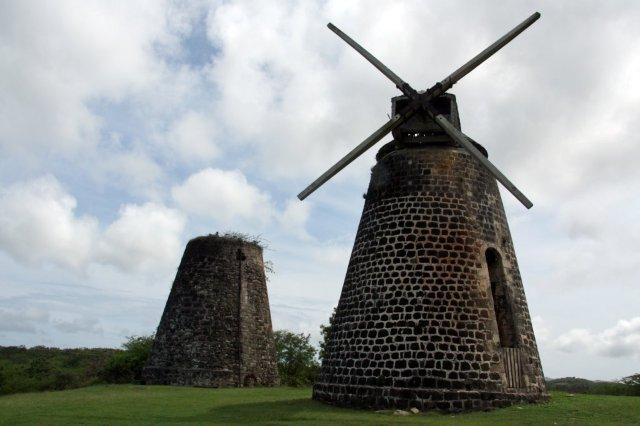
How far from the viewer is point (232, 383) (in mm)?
23328

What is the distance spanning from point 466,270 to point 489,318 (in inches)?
46.7

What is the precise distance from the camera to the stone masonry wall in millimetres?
12594

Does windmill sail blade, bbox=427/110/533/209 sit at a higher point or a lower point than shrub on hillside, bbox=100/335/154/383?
higher

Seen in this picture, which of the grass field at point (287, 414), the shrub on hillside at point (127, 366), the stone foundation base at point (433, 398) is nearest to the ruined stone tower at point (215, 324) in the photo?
the shrub on hillside at point (127, 366)

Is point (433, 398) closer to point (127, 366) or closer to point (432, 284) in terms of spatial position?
point (432, 284)

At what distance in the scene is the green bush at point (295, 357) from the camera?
102 ft

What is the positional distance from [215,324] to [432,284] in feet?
42.8

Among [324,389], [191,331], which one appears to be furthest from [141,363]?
[324,389]

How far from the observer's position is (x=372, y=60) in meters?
17.4

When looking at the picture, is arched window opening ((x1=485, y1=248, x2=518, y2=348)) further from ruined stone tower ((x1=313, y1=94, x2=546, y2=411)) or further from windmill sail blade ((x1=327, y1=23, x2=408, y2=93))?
windmill sail blade ((x1=327, y1=23, x2=408, y2=93))

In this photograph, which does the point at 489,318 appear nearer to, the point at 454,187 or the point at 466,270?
the point at 466,270

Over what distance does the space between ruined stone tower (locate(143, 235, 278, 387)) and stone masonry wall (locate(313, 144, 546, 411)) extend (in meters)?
9.99

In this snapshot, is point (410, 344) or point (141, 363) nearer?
point (410, 344)

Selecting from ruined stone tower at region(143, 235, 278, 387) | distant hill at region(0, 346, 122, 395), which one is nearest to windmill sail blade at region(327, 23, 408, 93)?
ruined stone tower at region(143, 235, 278, 387)
